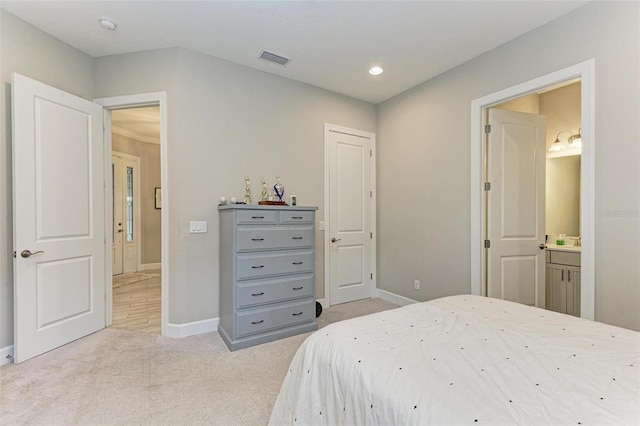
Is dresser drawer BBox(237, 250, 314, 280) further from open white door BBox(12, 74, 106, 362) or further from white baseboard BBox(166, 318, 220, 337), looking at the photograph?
open white door BBox(12, 74, 106, 362)

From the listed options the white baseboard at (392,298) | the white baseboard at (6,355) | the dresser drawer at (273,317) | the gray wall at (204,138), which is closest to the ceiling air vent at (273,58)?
the gray wall at (204,138)

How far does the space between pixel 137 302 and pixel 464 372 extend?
4272mm

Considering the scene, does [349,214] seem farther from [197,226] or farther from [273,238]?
[197,226]

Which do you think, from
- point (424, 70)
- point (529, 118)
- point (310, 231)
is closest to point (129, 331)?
point (310, 231)

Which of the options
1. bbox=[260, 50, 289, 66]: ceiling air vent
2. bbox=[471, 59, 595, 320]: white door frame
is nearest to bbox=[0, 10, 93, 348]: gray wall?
bbox=[260, 50, 289, 66]: ceiling air vent

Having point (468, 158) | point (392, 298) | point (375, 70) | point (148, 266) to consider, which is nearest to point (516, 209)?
point (468, 158)

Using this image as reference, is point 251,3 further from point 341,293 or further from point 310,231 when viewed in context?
point 341,293

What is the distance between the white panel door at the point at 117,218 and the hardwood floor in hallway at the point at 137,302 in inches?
10.9

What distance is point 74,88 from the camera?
2.86m

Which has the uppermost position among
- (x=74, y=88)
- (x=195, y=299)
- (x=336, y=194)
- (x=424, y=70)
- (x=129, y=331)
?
(x=424, y=70)

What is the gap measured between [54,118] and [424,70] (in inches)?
142

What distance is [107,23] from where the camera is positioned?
246 cm

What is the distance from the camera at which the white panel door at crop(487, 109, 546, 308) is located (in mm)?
2980

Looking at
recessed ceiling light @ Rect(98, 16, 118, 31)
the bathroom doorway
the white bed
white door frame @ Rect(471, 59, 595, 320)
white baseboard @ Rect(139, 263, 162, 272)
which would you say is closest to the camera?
the white bed
